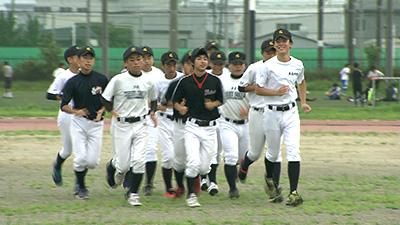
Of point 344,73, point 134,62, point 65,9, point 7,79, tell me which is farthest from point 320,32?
point 134,62

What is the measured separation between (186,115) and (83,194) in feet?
5.75

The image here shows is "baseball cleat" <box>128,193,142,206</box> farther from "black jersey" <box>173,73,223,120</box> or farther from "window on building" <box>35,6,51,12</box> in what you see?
"window on building" <box>35,6,51,12</box>

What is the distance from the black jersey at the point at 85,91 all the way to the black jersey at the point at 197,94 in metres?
1.09

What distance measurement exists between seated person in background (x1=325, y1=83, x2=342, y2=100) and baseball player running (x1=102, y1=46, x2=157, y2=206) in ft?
60.5

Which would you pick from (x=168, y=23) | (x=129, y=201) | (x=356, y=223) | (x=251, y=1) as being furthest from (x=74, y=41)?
(x=356, y=223)

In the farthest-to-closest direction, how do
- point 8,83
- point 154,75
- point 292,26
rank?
point 292,26 → point 8,83 → point 154,75

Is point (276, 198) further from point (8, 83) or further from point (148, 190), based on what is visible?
point (8, 83)

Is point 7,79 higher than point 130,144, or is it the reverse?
point 7,79

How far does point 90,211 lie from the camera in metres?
7.20

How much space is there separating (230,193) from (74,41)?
16233mm

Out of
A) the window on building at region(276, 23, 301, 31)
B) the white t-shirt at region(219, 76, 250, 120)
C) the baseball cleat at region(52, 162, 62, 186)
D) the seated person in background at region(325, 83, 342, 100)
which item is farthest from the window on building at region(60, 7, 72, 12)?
the white t-shirt at region(219, 76, 250, 120)

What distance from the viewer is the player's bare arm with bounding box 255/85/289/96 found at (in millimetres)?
7535

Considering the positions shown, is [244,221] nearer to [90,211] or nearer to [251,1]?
[90,211]

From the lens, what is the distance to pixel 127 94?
25.4ft
